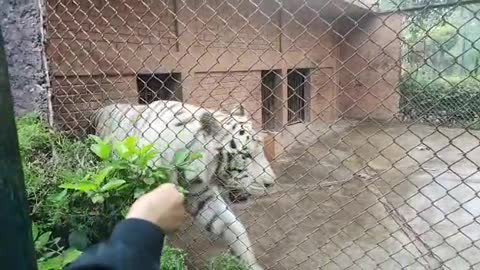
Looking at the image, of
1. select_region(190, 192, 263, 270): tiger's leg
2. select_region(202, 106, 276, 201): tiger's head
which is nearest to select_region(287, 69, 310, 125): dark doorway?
select_region(202, 106, 276, 201): tiger's head

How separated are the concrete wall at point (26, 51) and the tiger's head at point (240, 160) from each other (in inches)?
48.6

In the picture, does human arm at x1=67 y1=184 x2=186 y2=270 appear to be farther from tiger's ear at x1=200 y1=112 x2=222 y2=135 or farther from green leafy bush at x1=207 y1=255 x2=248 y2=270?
tiger's ear at x1=200 y1=112 x2=222 y2=135

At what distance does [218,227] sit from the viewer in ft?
9.23

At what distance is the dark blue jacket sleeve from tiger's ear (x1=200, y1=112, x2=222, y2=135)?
2.21 m

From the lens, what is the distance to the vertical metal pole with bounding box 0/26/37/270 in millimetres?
533

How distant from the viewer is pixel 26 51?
9.08ft

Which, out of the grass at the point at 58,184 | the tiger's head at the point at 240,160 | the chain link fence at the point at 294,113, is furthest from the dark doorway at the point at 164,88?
the grass at the point at 58,184

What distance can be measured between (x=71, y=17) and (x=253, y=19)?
4308 millimetres

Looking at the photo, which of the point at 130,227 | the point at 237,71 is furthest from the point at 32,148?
the point at 237,71

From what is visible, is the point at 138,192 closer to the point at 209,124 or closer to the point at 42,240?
the point at 42,240

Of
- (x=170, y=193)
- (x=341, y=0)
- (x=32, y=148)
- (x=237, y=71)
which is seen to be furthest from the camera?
(x=341, y=0)

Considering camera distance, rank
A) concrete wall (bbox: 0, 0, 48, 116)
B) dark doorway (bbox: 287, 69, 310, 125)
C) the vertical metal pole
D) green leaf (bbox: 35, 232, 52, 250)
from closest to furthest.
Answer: the vertical metal pole → green leaf (bbox: 35, 232, 52, 250) → concrete wall (bbox: 0, 0, 48, 116) → dark doorway (bbox: 287, 69, 310, 125)

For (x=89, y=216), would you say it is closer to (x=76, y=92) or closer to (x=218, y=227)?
(x=218, y=227)

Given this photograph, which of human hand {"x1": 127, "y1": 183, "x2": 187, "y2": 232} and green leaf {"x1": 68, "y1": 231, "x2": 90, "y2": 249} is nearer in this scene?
human hand {"x1": 127, "y1": 183, "x2": 187, "y2": 232}
